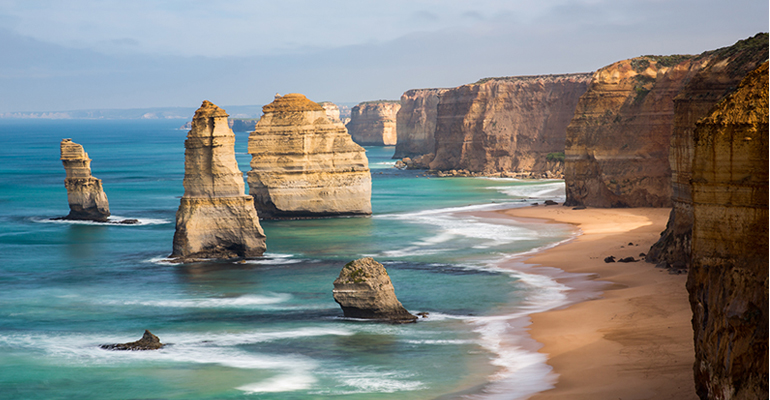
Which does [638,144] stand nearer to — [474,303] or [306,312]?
[474,303]

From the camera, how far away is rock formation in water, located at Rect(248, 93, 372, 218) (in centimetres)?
5291

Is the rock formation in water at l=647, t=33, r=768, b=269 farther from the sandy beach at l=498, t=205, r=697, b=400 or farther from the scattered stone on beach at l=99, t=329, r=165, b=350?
the scattered stone on beach at l=99, t=329, r=165, b=350

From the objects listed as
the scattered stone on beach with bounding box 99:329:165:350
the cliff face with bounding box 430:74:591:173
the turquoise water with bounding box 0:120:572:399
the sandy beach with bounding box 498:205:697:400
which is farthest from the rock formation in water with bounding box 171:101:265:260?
the cliff face with bounding box 430:74:591:173

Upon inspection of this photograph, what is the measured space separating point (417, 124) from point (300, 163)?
10048cm

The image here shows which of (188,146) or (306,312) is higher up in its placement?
(188,146)

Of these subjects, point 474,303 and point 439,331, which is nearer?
point 439,331

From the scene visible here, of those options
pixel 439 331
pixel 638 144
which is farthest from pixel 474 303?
pixel 638 144

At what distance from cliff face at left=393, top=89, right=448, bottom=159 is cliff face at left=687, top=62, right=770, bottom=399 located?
13340 centimetres

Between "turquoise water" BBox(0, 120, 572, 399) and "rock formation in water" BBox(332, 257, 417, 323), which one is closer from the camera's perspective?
"turquoise water" BBox(0, 120, 572, 399)

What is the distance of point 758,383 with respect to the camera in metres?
11.6

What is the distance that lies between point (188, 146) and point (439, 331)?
18.1m

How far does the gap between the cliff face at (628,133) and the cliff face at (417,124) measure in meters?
92.6

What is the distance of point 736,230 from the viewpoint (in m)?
11.9

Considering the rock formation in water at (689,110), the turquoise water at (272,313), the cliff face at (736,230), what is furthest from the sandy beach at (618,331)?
the cliff face at (736,230)
